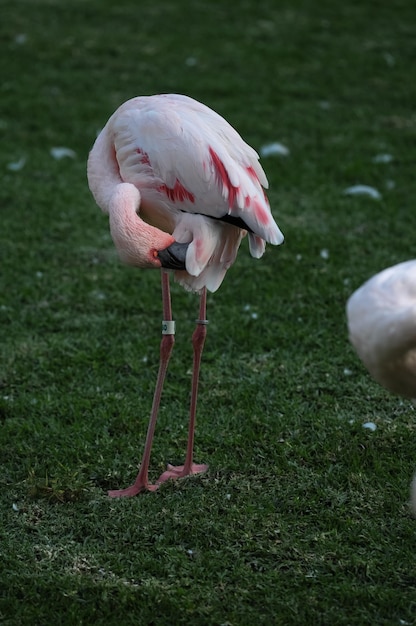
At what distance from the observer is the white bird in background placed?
270 cm

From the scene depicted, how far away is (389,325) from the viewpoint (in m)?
2.71

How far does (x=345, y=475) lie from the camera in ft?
11.9

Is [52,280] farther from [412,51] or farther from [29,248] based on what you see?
[412,51]

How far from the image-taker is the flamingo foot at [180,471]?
144 inches

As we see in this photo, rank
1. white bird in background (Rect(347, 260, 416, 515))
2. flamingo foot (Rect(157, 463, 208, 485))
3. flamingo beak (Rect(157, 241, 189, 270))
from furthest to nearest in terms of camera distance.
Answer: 1. flamingo foot (Rect(157, 463, 208, 485))
2. flamingo beak (Rect(157, 241, 189, 270))
3. white bird in background (Rect(347, 260, 416, 515))

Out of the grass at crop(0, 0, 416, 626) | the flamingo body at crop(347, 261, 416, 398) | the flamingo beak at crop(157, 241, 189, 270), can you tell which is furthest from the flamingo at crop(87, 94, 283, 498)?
the flamingo body at crop(347, 261, 416, 398)

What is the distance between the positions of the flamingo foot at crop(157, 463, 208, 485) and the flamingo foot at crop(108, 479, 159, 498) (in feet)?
0.20

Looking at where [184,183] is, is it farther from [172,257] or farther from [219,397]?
[219,397]

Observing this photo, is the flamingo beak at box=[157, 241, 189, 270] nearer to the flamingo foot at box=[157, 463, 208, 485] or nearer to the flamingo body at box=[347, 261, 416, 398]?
the flamingo body at box=[347, 261, 416, 398]

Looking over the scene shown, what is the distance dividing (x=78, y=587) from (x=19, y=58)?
714cm

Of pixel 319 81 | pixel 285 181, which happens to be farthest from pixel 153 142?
pixel 319 81

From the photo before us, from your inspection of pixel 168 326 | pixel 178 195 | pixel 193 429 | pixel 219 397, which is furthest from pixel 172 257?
pixel 219 397

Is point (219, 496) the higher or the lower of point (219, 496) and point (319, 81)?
the higher

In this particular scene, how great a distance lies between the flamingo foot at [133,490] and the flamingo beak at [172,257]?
87 cm
